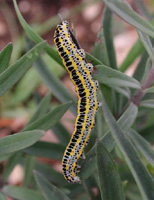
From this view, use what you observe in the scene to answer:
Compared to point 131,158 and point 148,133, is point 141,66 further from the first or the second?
point 131,158

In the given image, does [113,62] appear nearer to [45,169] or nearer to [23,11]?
[45,169]

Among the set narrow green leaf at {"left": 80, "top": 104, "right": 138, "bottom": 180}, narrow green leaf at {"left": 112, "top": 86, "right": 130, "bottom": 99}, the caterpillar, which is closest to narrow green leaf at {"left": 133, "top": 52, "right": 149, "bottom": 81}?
narrow green leaf at {"left": 112, "top": 86, "right": 130, "bottom": 99}

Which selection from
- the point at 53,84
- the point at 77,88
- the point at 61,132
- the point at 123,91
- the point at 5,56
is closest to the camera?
the point at 5,56

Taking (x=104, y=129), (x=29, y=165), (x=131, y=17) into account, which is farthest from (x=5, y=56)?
(x=29, y=165)

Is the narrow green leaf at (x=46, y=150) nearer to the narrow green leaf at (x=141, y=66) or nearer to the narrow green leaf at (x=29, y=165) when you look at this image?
the narrow green leaf at (x=29, y=165)

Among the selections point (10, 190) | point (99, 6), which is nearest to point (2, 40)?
point (99, 6)
